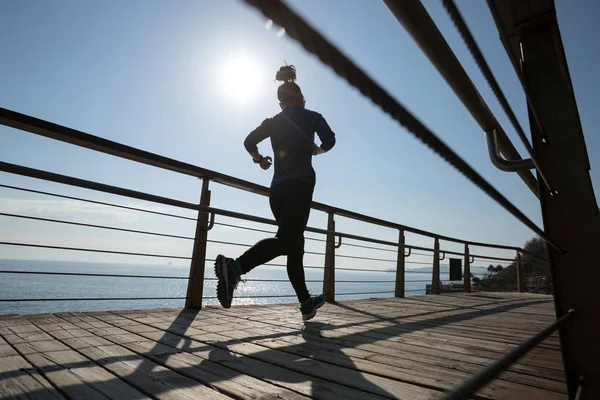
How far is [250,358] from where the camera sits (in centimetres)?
143

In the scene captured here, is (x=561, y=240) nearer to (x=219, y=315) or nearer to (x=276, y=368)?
(x=276, y=368)

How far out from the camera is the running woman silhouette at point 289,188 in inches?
86.5

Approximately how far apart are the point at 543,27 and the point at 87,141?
2.31 metres

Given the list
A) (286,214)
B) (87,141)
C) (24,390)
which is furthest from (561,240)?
(87,141)

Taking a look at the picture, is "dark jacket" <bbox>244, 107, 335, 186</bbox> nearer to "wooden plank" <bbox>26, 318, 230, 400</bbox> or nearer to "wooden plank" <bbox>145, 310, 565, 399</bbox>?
"wooden plank" <bbox>145, 310, 565, 399</bbox>

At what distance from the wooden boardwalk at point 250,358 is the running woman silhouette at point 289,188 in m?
0.28

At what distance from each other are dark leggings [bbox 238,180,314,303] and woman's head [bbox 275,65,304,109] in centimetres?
59

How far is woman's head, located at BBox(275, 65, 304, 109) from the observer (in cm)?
238

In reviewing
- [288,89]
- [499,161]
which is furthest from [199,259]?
[499,161]

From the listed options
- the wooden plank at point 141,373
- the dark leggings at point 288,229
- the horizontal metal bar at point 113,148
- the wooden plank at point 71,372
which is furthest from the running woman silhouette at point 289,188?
the wooden plank at point 71,372

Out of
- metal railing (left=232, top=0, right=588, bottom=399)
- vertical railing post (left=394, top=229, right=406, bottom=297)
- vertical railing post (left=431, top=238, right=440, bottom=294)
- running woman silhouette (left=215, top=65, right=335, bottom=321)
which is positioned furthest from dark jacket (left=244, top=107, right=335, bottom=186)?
vertical railing post (left=431, top=238, right=440, bottom=294)

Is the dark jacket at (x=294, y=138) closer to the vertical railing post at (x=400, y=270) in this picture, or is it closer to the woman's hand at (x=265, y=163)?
the woman's hand at (x=265, y=163)

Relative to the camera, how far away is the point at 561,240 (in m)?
1.12

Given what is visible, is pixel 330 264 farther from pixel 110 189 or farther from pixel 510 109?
pixel 510 109
